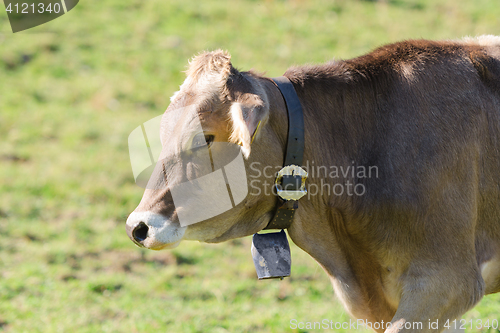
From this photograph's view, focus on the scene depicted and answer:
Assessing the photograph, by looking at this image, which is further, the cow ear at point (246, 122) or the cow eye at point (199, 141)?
the cow eye at point (199, 141)

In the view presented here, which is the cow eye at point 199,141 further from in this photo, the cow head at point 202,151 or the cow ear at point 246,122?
the cow ear at point 246,122

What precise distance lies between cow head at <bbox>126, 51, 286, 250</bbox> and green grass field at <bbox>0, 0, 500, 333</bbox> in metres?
1.99

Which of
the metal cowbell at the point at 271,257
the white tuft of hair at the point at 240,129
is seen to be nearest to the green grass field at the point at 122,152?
the metal cowbell at the point at 271,257

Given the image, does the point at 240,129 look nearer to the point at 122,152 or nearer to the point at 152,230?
the point at 152,230

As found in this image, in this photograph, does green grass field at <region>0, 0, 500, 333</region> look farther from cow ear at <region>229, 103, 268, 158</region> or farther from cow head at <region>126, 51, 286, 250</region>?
cow ear at <region>229, 103, 268, 158</region>

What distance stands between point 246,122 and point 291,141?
17.9 inches

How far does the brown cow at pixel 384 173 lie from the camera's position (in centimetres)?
293

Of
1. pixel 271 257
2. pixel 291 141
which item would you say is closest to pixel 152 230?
pixel 271 257

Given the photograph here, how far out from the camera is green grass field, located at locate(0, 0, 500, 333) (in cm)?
493

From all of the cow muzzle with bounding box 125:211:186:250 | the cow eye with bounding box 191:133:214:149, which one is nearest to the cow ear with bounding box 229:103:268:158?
the cow eye with bounding box 191:133:214:149

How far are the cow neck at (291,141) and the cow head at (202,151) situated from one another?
0.06 m

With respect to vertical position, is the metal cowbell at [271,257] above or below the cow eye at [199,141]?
below

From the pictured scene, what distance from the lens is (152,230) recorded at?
2.85m

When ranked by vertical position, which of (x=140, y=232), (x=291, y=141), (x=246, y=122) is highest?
(x=246, y=122)
